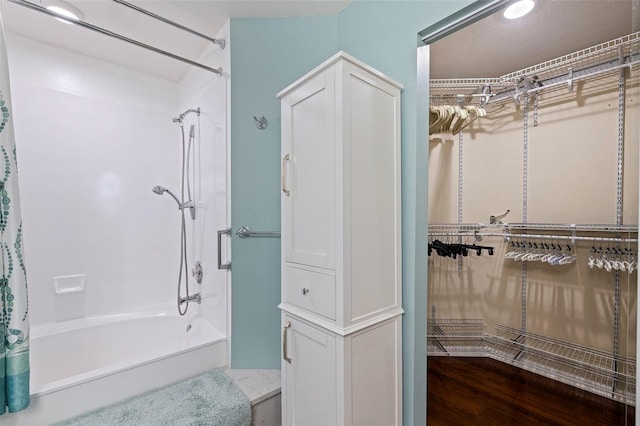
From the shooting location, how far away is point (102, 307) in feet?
7.57

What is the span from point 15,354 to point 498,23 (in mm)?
3025

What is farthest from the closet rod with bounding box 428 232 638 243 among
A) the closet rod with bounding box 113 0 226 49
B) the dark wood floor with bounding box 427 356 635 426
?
the closet rod with bounding box 113 0 226 49

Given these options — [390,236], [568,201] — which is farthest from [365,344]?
[568,201]

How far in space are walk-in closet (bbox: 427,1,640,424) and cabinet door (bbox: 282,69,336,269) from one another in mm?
1289

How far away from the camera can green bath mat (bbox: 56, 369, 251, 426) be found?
1.35 m

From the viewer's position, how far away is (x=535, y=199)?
2330 millimetres

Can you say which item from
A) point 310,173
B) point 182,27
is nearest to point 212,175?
point 182,27

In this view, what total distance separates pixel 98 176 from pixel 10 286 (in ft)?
4.30

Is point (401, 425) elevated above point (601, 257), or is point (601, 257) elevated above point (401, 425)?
point (601, 257)

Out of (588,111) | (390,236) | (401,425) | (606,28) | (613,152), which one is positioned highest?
(606,28)

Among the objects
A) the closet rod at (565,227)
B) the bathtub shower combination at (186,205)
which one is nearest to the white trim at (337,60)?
the bathtub shower combination at (186,205)

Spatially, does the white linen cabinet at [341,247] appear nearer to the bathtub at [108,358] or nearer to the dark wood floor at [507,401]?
the bathtub at [108,358]

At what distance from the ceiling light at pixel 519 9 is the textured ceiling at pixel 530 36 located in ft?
0.11

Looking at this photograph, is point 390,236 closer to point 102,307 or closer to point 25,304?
point 25,304
